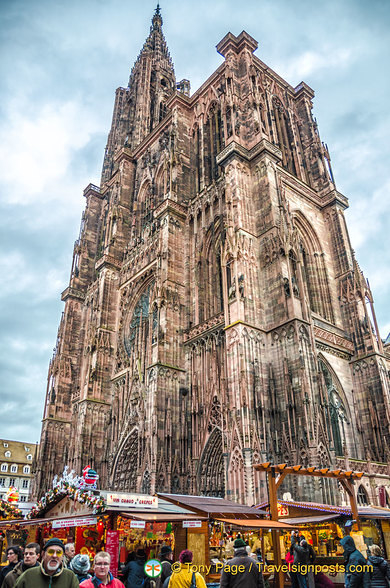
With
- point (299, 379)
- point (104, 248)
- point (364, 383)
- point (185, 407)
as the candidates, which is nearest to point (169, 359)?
point (185, 407)

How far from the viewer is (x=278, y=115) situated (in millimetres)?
31156

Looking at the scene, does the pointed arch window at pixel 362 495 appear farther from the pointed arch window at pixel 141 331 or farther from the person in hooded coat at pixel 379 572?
the person in hooded coat at pixel 379 572

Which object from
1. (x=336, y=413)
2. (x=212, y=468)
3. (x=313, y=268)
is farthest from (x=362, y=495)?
(x=313, y=268)

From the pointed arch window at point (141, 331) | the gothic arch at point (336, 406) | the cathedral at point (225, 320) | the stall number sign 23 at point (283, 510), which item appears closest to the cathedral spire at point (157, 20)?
the cathedral at point (225, 320)

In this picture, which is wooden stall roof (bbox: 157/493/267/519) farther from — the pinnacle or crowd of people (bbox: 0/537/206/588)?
the pinnacle

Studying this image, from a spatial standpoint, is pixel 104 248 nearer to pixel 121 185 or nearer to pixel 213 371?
pixel 121 185

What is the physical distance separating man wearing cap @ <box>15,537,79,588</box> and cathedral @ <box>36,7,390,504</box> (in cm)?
1353

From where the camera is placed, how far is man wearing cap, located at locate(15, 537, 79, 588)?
3.61 m

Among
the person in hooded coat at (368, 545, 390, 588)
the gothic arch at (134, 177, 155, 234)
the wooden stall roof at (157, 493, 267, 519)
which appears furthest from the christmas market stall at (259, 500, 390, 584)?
the gothic arch at (134, 177, 155, 234)

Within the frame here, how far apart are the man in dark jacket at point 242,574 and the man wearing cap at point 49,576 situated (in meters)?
2.10

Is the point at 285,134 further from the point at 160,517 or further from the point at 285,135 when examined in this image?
the point at 160,517

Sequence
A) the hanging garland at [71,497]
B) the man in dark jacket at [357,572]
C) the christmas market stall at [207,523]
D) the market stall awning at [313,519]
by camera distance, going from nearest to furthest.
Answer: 1. the man in dark jacket at [357,572]
2. the hanging garland at [71,497]
3. the christmas market stall at [207,523]
4. the market stall awning at [313,519]

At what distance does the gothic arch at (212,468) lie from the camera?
1986cm

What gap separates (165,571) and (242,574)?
7.73ft
